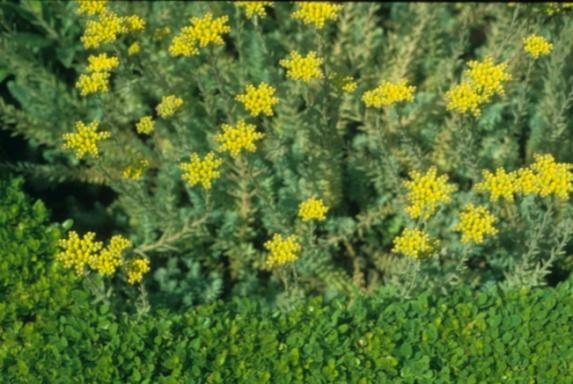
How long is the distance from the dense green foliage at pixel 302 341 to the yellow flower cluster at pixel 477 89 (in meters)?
0.77

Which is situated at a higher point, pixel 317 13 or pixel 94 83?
pixel 317 13

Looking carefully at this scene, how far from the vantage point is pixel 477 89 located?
144 inches

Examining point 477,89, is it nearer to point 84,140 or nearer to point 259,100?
point 259,100

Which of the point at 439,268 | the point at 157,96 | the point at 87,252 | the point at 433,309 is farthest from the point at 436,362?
the point at 157,96

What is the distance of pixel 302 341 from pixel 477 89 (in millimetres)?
1304

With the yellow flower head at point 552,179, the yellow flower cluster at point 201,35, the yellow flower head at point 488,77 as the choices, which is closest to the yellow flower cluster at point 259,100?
the yellow flower cluster at point 201,35

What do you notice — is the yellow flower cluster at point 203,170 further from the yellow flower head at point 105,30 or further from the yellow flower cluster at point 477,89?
the yellow flower cluster at point 477,89

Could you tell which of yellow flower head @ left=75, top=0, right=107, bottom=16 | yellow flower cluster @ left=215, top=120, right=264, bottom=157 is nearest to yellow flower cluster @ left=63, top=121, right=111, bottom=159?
yellow flower cluster @ left=215, top=120, right=264, bottom=157

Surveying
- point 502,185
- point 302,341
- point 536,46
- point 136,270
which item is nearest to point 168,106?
point 136,270

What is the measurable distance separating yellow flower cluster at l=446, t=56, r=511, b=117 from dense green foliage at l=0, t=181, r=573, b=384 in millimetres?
772

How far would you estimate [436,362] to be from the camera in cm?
344

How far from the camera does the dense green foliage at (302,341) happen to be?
3.32m

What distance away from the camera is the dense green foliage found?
3.32 meters

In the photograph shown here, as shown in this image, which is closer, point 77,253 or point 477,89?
point 77,253
